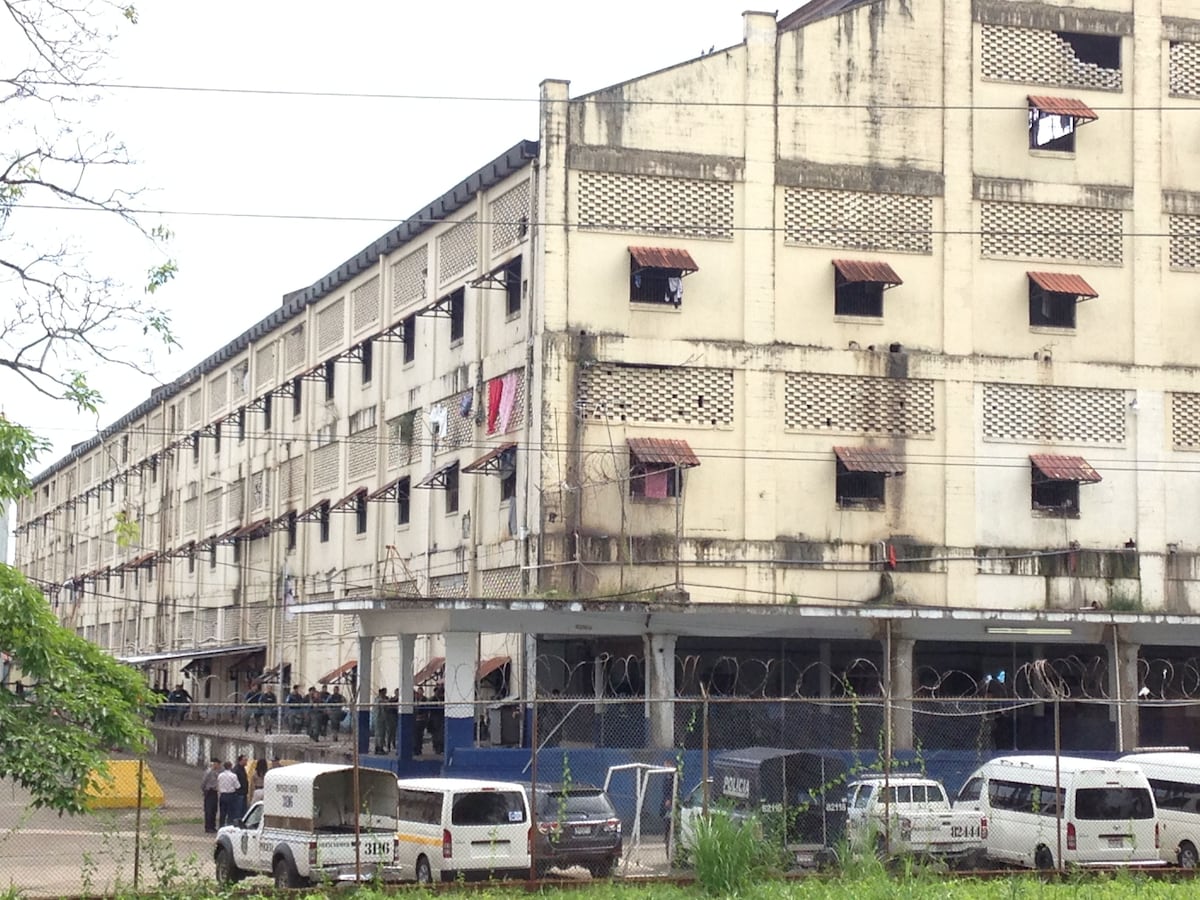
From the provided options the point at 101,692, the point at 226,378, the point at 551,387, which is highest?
the point at 226,378

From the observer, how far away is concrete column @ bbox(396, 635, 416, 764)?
3806cm

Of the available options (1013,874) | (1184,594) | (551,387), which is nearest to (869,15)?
(551,387)

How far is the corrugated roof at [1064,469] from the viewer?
144 feet

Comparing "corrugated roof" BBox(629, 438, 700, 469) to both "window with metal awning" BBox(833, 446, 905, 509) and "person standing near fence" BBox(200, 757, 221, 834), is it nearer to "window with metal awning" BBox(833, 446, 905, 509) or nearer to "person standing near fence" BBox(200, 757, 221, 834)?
"window with metal awning" BBox(833, 446, 905, 509)

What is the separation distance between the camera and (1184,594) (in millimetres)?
45406

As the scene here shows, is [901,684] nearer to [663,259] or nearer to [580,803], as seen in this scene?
[663,259]

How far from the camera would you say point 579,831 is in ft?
88.0

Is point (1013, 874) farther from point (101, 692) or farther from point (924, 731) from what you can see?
point (924, 731)

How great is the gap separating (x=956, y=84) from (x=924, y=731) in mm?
16264

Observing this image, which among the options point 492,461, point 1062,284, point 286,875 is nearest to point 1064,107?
point 1062,284

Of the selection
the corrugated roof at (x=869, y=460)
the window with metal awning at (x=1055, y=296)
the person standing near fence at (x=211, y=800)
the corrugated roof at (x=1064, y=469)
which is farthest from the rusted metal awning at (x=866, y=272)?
the person standing near fence at (x=211, y=800)

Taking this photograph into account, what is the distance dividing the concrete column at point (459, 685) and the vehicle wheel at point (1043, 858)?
12349 millimetres

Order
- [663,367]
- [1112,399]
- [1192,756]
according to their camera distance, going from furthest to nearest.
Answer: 1. [1112,399]
2. [663,367]
3. [1192,756]

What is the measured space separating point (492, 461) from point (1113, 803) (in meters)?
19.8
